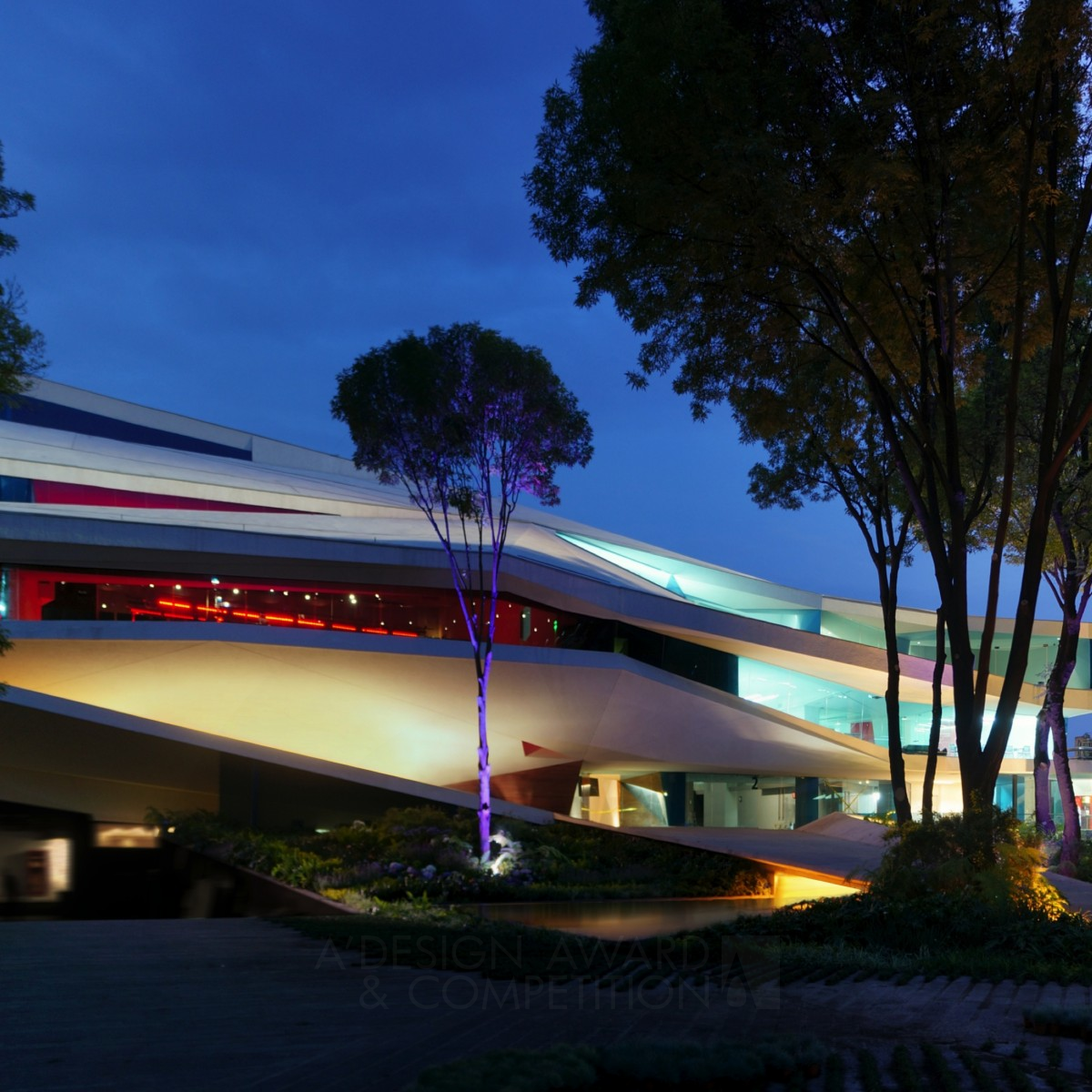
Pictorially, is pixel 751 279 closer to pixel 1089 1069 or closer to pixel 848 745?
pixel 1089 1069

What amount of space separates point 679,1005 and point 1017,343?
7784mm

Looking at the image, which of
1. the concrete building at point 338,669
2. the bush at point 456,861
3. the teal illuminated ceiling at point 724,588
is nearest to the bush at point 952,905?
the bush at point 456,861

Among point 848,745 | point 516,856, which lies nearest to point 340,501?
Answer: point 516,856

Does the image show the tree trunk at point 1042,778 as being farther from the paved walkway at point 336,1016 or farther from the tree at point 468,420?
the paved walkway at point 336,1016

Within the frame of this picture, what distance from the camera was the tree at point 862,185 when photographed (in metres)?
10.2

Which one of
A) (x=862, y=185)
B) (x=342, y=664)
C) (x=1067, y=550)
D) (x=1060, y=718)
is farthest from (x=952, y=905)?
(x=342, y=664)

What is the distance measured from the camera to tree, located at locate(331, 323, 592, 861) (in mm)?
16391

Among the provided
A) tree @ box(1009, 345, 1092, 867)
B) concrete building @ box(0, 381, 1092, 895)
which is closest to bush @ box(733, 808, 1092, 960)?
tree @ box(1009, 345, 1092, 867)

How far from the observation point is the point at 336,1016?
19.4ft

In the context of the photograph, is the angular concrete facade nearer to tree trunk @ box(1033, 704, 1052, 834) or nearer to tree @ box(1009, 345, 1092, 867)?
tree trunk @ box(1033, 704, 1052, 834)

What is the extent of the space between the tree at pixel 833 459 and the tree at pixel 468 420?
10.1ft

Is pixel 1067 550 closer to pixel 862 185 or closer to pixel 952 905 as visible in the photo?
pixel 952 905

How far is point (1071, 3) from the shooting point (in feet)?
29.8

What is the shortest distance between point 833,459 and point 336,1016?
41.8 feet
